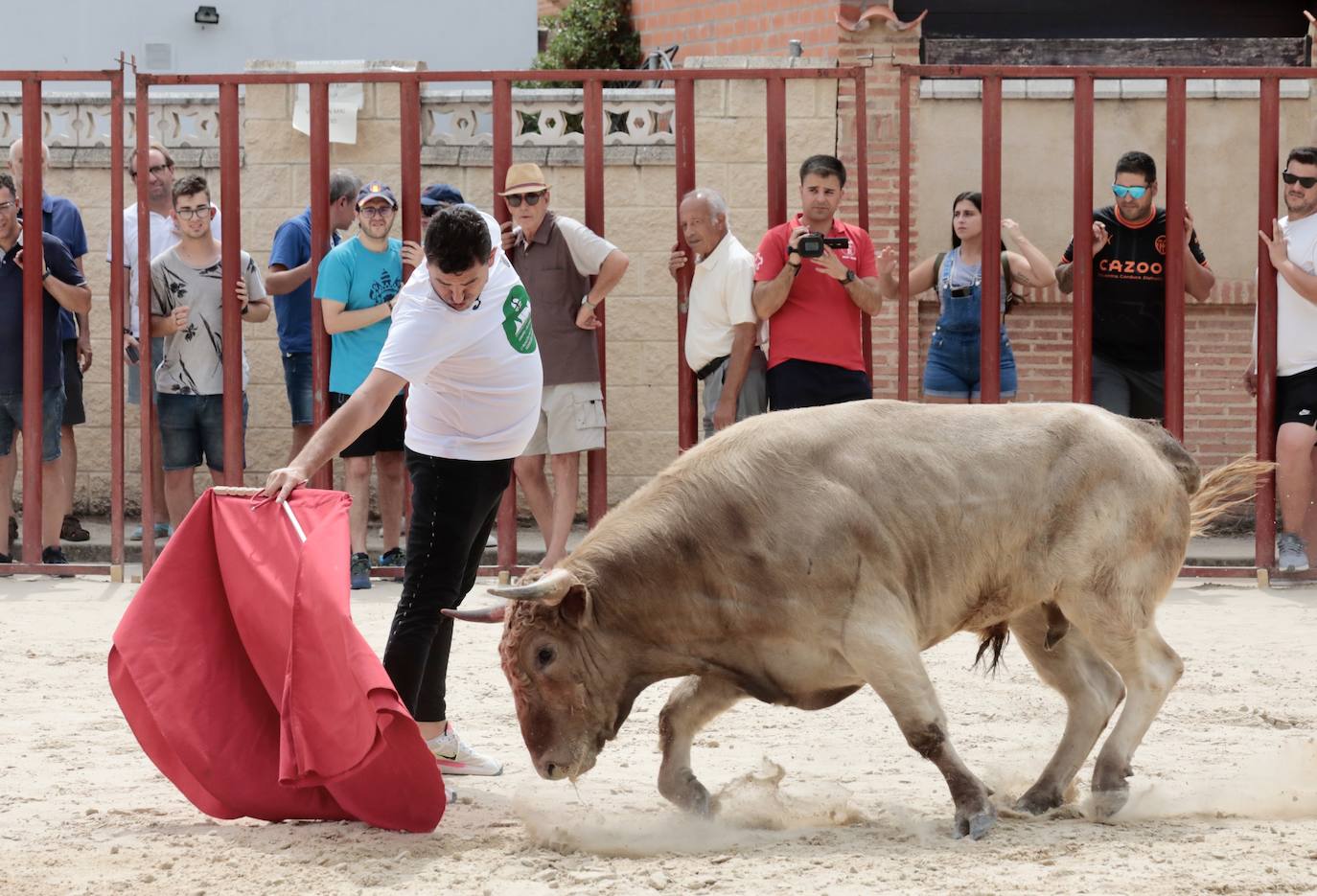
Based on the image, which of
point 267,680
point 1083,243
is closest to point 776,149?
point 1083,243

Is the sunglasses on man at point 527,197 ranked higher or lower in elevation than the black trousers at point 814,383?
higher

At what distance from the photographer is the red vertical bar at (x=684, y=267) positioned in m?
9.66

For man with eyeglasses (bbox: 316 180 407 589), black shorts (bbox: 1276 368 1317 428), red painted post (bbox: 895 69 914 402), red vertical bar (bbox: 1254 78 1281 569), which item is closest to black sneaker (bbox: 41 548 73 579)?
man with eyeglasses (bbox: 316 180 407 589)

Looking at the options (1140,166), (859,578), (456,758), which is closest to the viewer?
(859,578)

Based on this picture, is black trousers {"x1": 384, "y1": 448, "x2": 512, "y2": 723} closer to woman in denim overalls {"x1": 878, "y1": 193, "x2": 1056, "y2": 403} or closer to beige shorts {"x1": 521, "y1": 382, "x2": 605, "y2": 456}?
beige shorts {"x1": 521, "y1": 382, "x2": 605, "y2": 456}

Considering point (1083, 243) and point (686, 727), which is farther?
point (1083, 243)

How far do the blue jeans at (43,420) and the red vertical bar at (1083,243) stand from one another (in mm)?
5623

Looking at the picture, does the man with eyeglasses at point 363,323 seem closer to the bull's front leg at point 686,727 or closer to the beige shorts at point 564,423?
the beige shorts at point 564,423

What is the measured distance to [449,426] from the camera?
5754mm

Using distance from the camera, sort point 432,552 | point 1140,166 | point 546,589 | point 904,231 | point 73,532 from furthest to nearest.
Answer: point 73,532
point 904,231
point 1140,166
point 432,552
point 546,589

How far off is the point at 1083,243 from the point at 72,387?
5769 mm

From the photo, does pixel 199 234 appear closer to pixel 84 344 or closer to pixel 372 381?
pixel 84 344

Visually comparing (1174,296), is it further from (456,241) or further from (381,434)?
(456,241)

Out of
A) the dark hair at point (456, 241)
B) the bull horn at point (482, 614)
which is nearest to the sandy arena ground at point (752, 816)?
the bull horn at point (482, 614)
